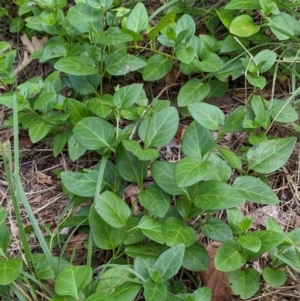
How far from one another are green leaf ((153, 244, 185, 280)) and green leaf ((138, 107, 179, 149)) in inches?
15.1

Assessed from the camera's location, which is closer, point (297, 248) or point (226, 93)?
point (297, 248)

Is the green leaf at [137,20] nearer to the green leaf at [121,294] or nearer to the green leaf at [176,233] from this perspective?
the green leaf at [176,233]

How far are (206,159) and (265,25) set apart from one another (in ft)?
2.37

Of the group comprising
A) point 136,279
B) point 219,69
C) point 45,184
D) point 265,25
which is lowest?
point 45,184

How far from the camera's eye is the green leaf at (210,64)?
196 cm

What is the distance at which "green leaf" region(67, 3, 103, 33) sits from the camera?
77.2 inches

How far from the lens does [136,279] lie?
4.87 ft

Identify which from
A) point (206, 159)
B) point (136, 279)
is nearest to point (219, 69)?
point (206, 159)

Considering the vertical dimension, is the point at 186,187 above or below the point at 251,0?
below

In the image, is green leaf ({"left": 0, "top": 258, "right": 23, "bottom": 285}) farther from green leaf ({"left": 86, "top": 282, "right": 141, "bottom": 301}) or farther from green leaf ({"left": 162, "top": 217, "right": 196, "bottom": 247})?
green leaf ({"left": 162, "top": 217, "right": 196, "bottom": 247})

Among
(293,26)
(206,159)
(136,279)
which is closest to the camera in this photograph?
(136,279)

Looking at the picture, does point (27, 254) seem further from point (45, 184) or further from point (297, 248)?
point (297, 248)

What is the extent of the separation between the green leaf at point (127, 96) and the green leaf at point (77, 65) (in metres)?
0.22

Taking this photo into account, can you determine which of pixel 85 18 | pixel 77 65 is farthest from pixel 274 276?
pixel 85 18
